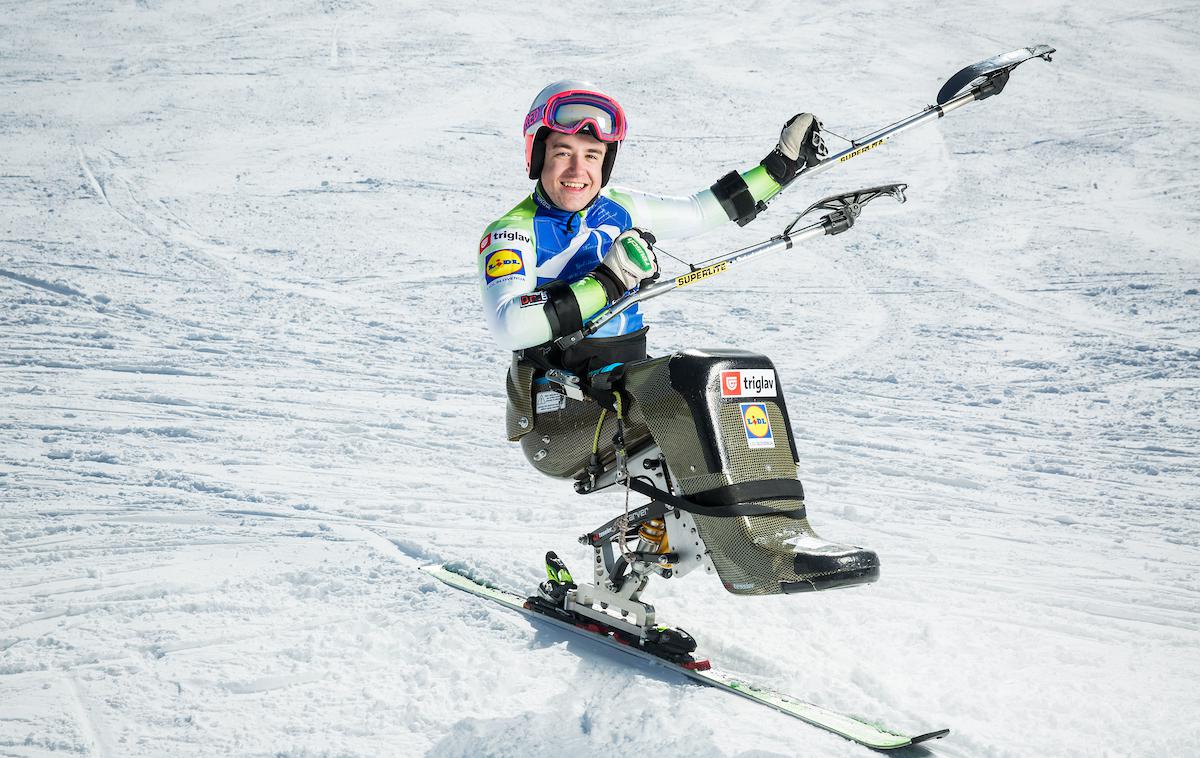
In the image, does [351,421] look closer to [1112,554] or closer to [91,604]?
[91,604]

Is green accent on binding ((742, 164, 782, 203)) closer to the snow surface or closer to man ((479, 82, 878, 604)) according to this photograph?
man ((479, 82, 878, 604))

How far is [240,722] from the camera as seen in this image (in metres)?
3.30

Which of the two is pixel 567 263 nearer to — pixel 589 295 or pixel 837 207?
pixel 589 295

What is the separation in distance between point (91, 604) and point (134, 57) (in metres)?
14.7

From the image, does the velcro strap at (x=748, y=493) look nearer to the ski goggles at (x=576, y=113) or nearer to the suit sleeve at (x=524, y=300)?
the suit sleeve at (x=524, y=300)

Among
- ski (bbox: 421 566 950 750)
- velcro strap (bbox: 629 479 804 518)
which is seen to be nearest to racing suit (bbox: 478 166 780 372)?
velcro strap (bbox: 629 479 804 518)

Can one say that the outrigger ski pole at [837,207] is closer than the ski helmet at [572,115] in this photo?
Yes

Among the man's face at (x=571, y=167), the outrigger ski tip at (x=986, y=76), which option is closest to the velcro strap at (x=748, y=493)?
the man's face at (x=571, y=167)

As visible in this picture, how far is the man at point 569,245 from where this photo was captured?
343cm

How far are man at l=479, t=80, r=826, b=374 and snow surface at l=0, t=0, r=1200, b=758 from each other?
4.03 feet

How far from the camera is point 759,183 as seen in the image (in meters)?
4.43

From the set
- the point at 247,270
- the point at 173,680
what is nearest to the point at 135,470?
the point at 173,680

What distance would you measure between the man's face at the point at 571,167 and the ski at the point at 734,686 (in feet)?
5.47

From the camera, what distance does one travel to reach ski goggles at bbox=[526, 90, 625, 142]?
12.3 ft
